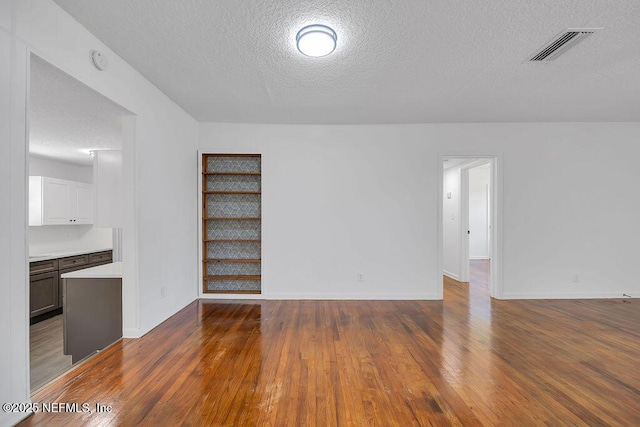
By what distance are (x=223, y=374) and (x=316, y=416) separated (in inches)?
33.6

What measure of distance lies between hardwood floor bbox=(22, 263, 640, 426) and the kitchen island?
42 cm

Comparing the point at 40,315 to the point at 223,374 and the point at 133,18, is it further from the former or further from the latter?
the point at 133,18

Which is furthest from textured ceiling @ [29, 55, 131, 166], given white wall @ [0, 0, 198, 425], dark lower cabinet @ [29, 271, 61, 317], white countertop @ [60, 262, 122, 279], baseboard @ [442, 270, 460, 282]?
baseboard @ [442, 270, 460, 282]

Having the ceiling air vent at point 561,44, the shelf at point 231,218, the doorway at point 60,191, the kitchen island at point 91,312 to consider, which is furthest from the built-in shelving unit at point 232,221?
the ceiling air vent at point 561,44

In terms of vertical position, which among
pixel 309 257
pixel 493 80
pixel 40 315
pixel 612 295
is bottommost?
pixel 40 315

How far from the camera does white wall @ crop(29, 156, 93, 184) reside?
5039mm

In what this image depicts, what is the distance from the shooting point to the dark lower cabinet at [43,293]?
13.2 ft

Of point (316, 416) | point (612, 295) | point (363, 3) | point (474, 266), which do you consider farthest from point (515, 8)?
point (474, 266)

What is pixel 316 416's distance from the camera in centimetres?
171

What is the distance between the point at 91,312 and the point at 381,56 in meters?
3.80

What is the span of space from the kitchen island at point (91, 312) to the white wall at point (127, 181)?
27cm

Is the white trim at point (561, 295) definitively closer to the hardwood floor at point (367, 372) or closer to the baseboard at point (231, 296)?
the hardwood floor at point (367, 372)

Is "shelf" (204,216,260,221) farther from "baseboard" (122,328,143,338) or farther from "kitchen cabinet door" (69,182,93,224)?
"kitchen cabinet door" (69,182,93,224)

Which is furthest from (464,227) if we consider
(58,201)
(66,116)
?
(58,201)
